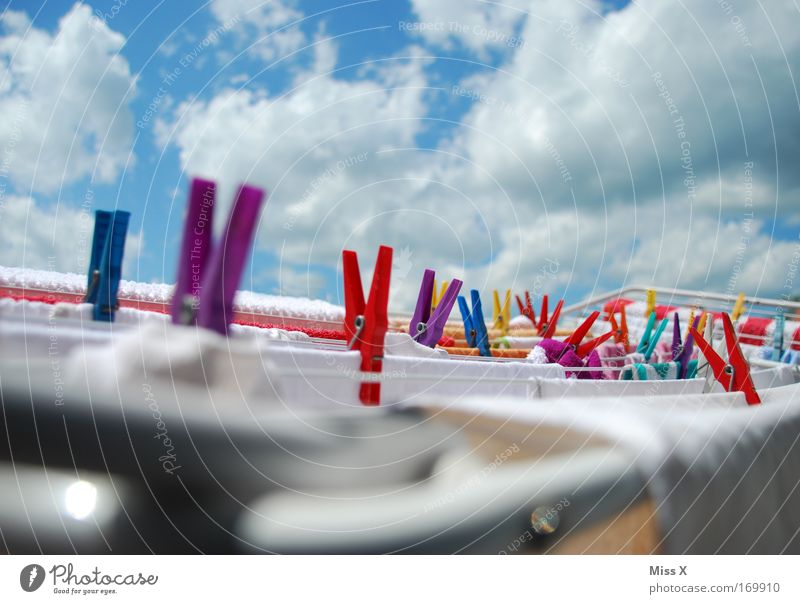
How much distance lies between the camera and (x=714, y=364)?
3.16 ft

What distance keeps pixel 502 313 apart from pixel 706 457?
1.03 metres

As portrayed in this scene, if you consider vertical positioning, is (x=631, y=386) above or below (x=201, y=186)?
below

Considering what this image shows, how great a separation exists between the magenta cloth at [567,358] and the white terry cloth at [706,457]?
0.20 meters

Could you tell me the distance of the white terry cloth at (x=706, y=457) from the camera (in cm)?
62

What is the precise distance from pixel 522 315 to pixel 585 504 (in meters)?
1.29

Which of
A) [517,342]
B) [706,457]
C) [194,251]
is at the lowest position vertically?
[706,457]

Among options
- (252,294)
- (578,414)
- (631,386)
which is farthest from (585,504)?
(252,294)

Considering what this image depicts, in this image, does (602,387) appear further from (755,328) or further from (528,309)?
(755,328)

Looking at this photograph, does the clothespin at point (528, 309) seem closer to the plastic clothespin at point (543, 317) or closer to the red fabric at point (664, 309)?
the plastic clothespin at point (543, 317)

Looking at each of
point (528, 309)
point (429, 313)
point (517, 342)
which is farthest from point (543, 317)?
point (429, 313)

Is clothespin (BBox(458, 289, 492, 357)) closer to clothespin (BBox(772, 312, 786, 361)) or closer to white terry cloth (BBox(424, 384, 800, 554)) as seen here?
white terry cloth (BBox(424, 384, 800, 554))

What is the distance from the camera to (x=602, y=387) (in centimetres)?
84
